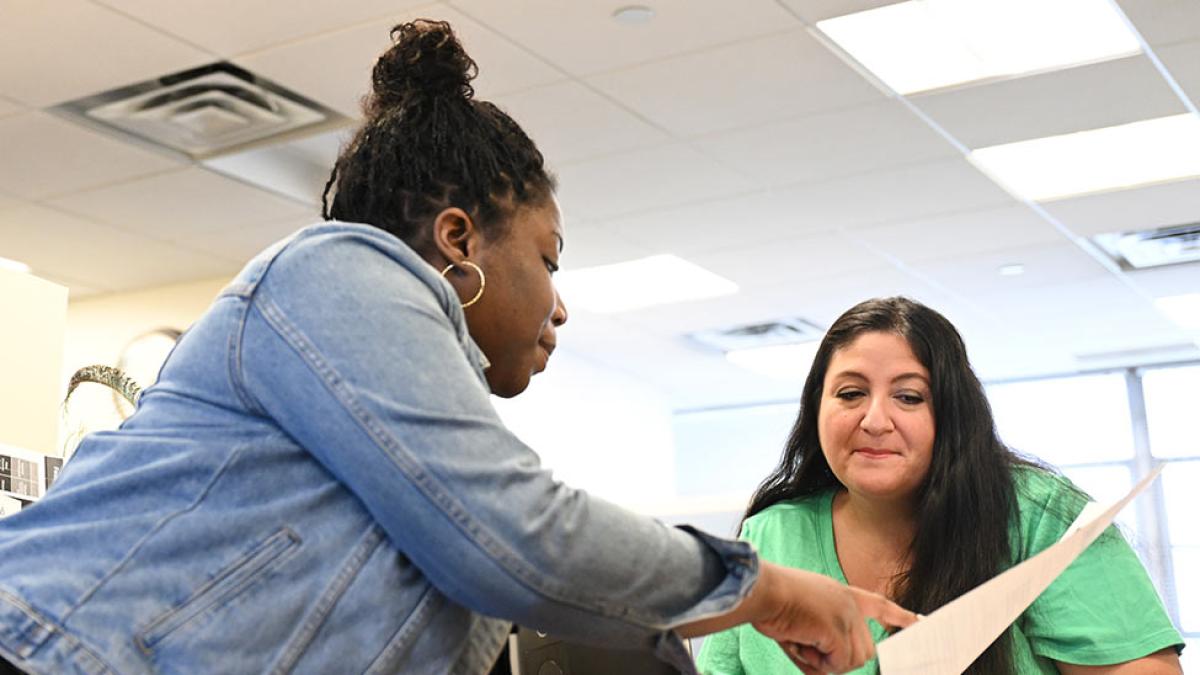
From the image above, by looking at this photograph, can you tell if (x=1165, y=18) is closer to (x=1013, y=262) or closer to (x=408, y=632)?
(x=1013, y=262)

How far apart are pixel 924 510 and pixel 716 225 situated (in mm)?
4154

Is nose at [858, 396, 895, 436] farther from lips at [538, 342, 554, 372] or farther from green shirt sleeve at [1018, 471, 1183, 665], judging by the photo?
lips at [538, 342, 554, 372]

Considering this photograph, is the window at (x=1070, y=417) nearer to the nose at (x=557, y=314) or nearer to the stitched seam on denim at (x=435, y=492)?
the nose at (x=557, y=314)

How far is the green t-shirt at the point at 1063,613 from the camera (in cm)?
179

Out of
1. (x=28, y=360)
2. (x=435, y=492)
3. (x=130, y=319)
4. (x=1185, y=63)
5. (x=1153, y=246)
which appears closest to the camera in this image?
(x=435, y=492)

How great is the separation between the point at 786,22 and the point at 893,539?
7.83 feet

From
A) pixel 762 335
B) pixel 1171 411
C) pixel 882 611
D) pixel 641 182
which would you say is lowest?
pixel 1171 411

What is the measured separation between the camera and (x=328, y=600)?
97 centimetres

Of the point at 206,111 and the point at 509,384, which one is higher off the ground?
the point at 206,111

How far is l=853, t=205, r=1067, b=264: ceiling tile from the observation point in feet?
20.1

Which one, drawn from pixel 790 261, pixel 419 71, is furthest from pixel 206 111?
pixel 419 71

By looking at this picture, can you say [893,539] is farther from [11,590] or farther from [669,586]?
[11,590]

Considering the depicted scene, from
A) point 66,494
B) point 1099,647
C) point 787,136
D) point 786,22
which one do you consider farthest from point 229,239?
point 66,494

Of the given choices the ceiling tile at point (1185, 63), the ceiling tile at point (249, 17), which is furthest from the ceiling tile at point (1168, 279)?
the ceiling tile at point (249, 17)
